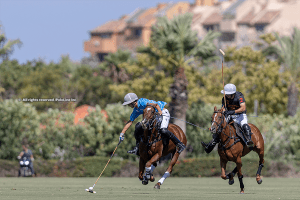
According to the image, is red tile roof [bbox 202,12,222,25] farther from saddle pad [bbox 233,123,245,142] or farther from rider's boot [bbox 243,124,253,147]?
saddle pad [bbox 233,123,245,142]

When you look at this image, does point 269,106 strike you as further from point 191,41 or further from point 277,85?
point 191,41

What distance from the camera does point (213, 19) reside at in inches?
3841

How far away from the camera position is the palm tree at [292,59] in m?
44.0

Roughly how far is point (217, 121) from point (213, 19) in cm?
8318

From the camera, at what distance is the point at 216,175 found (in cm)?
3159

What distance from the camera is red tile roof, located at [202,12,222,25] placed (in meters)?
96.6

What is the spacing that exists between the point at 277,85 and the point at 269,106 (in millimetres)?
1808

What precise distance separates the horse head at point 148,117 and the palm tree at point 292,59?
2921 centimetres

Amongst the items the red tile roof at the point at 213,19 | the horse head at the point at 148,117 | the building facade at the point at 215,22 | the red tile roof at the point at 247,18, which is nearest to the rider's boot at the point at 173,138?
the horse head at the point at 148,117

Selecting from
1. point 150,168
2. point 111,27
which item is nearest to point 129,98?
point 150,168

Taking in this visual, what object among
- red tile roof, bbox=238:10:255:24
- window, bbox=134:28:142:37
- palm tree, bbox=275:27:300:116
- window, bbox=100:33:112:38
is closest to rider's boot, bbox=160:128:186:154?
palm tree, bbox=275:27:300:116

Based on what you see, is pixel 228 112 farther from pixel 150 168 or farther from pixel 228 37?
pixel 228 37

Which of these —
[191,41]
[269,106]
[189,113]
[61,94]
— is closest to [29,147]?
[189,113]

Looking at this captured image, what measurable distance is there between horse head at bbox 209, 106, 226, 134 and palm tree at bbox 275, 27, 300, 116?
94.2 feet
